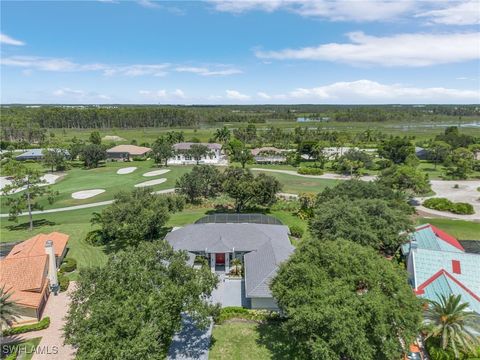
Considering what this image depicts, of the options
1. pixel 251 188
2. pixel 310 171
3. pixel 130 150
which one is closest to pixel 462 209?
pixel 251 188

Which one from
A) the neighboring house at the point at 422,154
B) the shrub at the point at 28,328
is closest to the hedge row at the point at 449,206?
the neighboring house at the point at 422,154

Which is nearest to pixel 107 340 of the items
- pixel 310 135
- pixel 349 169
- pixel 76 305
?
pixel 76 305

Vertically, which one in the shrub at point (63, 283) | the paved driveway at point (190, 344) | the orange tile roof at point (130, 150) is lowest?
the paved driveway at point (190, 344)

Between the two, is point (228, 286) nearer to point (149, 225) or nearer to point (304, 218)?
point (149, 225)

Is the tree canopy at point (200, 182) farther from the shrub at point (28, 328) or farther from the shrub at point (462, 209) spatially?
the shrub at point (462, 209)

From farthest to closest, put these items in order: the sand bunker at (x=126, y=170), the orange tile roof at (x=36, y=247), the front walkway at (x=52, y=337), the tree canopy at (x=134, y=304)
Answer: the sand bunker at (x=126, y=170), the orange tile roof at (x=36, y=247), the front walkway at (x=52, y=337), the tree canopy at (x=134, y=304)

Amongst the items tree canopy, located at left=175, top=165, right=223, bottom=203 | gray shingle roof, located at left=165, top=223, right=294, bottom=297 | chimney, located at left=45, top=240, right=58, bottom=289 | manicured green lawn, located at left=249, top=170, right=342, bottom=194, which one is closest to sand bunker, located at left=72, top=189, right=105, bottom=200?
tree canopy, located at left=175, top=165, right=223, bottom=203
